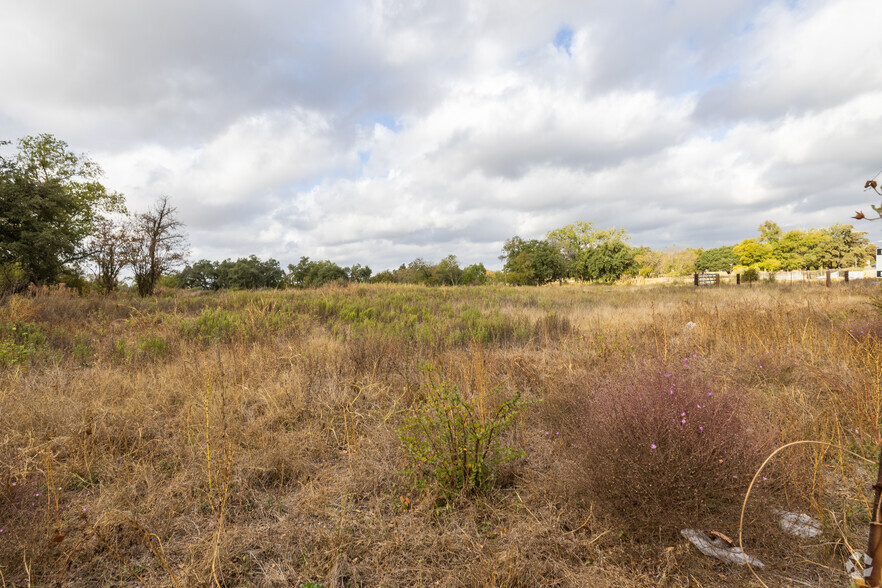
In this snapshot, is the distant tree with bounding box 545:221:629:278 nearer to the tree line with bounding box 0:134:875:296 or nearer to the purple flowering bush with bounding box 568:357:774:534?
the tree line with bounding box 0:134:875:296

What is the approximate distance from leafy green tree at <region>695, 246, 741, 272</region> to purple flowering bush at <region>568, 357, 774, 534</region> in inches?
2730

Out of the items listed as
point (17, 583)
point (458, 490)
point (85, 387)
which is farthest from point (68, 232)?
point (458, 490)

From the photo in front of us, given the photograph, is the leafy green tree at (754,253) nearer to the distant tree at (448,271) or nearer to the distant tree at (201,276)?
the distant tree at (448,271)

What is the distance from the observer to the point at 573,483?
264 centimetres

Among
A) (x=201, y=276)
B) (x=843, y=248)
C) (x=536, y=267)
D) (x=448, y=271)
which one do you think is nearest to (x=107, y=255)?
(x=201, y=276)

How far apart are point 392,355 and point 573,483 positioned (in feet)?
12.1

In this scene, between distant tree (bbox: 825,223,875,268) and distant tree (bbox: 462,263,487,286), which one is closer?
distant tree (bbox: 462,263,487,286)

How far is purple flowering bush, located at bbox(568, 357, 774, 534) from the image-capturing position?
2.24 m

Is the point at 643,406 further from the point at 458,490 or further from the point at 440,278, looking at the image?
the point at 440,278

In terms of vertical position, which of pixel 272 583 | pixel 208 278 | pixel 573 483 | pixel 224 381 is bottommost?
pixel 272 583

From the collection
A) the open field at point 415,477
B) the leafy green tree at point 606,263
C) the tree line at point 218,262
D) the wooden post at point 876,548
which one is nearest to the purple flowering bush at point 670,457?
the open field at point 415,477

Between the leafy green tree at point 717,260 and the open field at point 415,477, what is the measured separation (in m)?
67.9

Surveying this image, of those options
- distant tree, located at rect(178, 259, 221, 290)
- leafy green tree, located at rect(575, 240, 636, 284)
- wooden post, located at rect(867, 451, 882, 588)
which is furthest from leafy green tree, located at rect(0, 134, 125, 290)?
leafy green tree, located at rect(575, 240, 636, 284)

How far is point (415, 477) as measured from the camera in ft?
9.93
